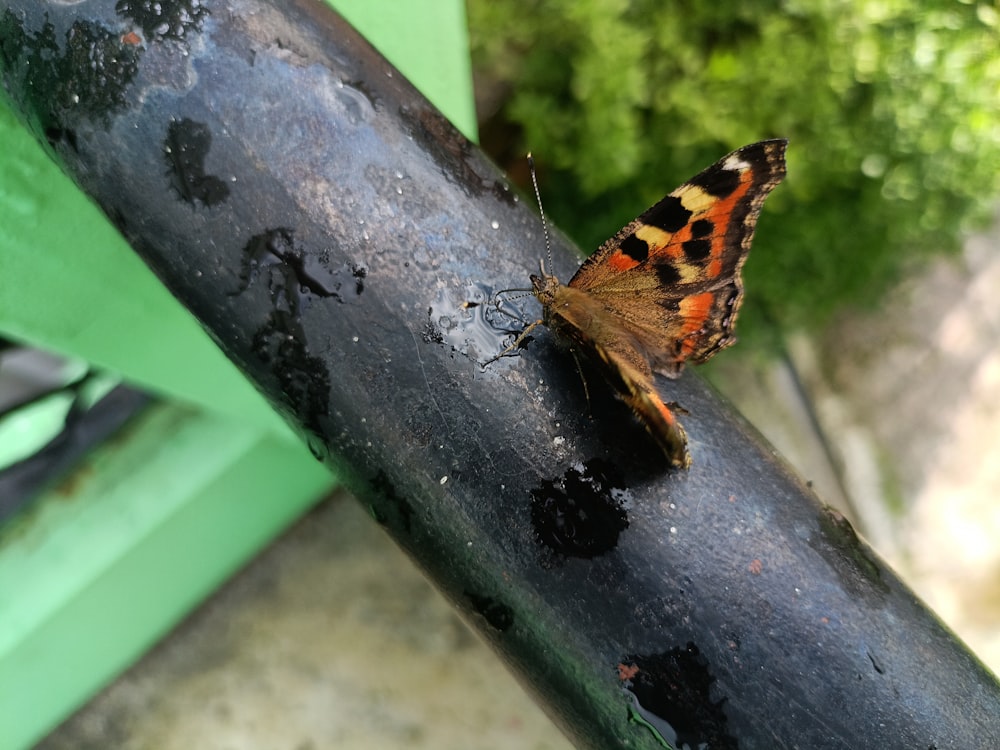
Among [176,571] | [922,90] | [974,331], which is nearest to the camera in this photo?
[922,90]

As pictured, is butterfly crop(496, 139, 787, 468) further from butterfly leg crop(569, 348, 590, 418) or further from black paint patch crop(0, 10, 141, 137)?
black paint patch crop(0, 10, 141, 137)

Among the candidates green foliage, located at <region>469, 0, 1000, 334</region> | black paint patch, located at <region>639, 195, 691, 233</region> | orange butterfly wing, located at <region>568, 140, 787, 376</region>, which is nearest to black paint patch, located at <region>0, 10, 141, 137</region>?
orange butterfly wing, located at <region>568, 140, 787, 376</region>

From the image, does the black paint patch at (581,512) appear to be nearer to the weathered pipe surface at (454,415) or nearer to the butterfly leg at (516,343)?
the weathered pipe surface at (454,415)

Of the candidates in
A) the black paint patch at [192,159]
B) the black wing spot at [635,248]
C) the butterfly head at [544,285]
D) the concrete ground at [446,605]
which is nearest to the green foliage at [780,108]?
the concrete ground at [446,605]

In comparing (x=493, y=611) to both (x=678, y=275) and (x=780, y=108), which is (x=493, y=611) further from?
(x=780, y=108)

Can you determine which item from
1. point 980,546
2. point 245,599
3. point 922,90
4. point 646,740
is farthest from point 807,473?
point 646,740

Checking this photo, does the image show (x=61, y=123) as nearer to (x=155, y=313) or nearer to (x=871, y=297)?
(x=155, y=313)
